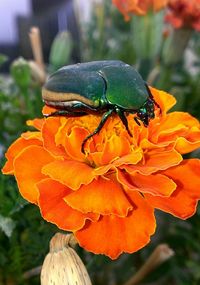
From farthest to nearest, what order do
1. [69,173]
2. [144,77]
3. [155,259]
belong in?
[144,77] < [155,259] < [69,173]

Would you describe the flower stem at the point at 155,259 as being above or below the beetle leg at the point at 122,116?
below

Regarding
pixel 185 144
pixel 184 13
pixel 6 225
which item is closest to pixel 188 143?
pixel 185 144

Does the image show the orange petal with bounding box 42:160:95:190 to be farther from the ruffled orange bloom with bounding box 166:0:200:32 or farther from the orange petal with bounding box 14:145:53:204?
the ruffled orange bloom with bounding box 166:0:200:32

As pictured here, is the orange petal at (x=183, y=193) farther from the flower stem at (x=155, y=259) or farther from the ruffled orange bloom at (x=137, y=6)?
the ruffled orange bloom at (x=137, y=6)

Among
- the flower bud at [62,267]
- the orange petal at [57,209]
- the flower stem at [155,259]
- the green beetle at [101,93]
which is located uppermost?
the green beetle at [101,93]

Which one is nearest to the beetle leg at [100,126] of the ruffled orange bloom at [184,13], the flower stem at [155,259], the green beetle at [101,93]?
the green beetle at [101,93]

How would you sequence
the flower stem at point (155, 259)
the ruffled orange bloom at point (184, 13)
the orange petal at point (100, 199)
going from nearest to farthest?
1. the orange petal at point (100, 199)
2. the flower stem at point (155, 259)
3. the ruffled orange bloom at point (184, 13)

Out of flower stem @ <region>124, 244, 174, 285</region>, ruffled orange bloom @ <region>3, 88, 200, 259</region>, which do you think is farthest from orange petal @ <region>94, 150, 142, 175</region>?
flower stem @ <region>124, 244, 174, 285</region>

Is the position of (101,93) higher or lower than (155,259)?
higher

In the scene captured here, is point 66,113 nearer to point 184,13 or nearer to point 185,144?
point 185,144
